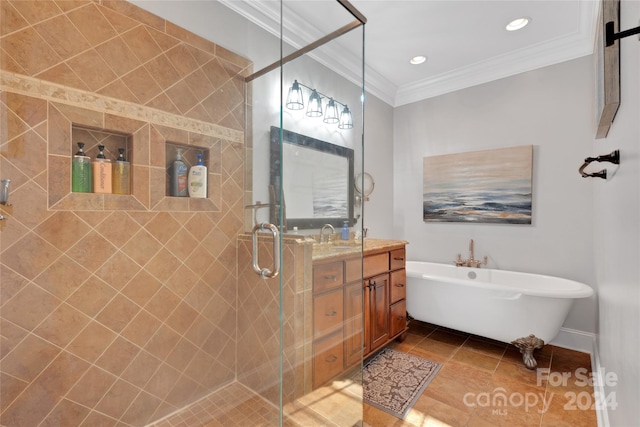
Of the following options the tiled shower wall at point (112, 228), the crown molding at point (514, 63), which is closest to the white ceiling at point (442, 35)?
the crown molding at point (514, 63)

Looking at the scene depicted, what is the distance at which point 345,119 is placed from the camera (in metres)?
1.61

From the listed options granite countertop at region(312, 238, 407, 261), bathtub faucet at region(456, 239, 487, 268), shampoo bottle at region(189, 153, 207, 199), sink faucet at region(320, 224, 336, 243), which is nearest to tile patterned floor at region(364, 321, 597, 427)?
bathtub faucet at region(456, 239, 487, 268)

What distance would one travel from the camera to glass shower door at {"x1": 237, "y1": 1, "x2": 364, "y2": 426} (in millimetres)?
1399

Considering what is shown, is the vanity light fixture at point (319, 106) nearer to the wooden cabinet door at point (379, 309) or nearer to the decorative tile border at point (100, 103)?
the decorative tile border at point (100, 103)

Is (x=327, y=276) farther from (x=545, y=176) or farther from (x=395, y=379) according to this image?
(x=545, y=176)

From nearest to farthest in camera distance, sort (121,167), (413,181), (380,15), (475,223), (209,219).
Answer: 1. (121,167)
2. (209,219)
3. (380,15)
4. (475,223)
5. (413,181)

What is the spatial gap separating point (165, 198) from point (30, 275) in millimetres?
633

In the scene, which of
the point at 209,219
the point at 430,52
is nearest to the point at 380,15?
the point at 430,52

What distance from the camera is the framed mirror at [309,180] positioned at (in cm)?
135

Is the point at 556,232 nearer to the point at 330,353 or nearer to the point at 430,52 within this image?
the point at 430,52

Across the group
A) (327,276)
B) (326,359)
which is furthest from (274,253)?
(326,359)

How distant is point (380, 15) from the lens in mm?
2162

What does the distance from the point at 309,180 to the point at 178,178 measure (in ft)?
2.62

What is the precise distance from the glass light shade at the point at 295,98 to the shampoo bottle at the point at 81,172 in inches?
38.6
